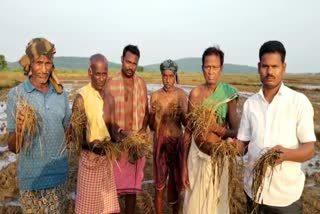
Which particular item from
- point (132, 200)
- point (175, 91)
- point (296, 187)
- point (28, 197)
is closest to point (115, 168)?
point (132, 200)

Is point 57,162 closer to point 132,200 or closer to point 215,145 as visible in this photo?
point 215,145

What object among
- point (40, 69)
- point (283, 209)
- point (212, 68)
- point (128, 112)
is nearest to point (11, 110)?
Answer: point (40, 69)

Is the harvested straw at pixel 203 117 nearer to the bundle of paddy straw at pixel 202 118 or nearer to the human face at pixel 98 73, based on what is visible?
the bundle of paddy straw at pixel 202 118

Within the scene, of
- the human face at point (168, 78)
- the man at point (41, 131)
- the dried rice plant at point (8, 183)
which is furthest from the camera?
the dried rice plant at point (8, 183)

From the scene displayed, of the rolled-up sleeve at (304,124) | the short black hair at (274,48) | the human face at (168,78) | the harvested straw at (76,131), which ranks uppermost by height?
the short black hair at (274,48)

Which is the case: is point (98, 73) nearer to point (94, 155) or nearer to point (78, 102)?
point (78, 102)

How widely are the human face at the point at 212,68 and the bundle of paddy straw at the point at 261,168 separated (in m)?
1.25

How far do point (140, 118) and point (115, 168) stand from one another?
2.35ft

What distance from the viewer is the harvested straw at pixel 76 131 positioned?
3.60m

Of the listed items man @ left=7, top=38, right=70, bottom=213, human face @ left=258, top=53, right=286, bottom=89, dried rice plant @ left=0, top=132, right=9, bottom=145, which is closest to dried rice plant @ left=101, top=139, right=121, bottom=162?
man @ left=7, top=38, right=70, bottom=213

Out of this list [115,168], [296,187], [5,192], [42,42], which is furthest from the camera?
[5,192]

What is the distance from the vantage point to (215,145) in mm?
3416

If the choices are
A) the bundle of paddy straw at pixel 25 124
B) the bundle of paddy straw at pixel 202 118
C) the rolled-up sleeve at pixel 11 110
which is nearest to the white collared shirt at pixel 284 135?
the bundle of paddy straw at pixel 202 118

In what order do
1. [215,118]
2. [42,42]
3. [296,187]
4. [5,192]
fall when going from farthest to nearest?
[5,192] → [215,118] → [42,42] → [296,187]
